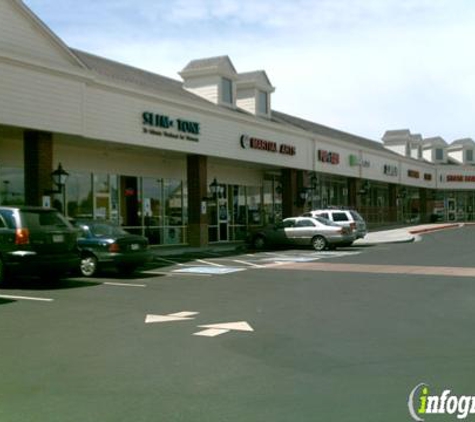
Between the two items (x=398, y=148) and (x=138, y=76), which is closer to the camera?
(x=138, y=76)

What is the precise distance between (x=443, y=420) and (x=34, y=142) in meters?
15.8

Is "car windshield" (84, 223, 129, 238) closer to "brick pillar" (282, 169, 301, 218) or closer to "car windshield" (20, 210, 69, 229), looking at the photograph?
"car windshield" (20, 210, 69, 229)

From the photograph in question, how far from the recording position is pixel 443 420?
199 inches

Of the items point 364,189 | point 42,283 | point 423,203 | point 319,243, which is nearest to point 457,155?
point 423,203

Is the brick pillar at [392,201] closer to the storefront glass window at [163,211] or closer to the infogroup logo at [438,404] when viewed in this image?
the storefront glass window at [163,211]

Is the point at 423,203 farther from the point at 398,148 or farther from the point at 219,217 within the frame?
the point at 219,217

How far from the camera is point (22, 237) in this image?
1277cm

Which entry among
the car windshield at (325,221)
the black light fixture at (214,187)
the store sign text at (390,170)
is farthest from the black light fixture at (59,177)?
the store sign text at (390,170)

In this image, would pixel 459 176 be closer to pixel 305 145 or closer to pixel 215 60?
pixel 305 145

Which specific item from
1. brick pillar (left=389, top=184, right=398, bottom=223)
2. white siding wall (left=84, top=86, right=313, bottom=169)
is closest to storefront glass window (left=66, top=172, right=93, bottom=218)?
white siding wall (left=84, top=86, right=313, bottom=169)

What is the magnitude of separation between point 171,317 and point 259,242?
17.4 metres

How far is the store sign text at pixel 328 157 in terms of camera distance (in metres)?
35.3

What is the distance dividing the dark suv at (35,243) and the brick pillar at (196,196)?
40.0ft

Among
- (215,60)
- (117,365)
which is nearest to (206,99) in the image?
(215,60)
